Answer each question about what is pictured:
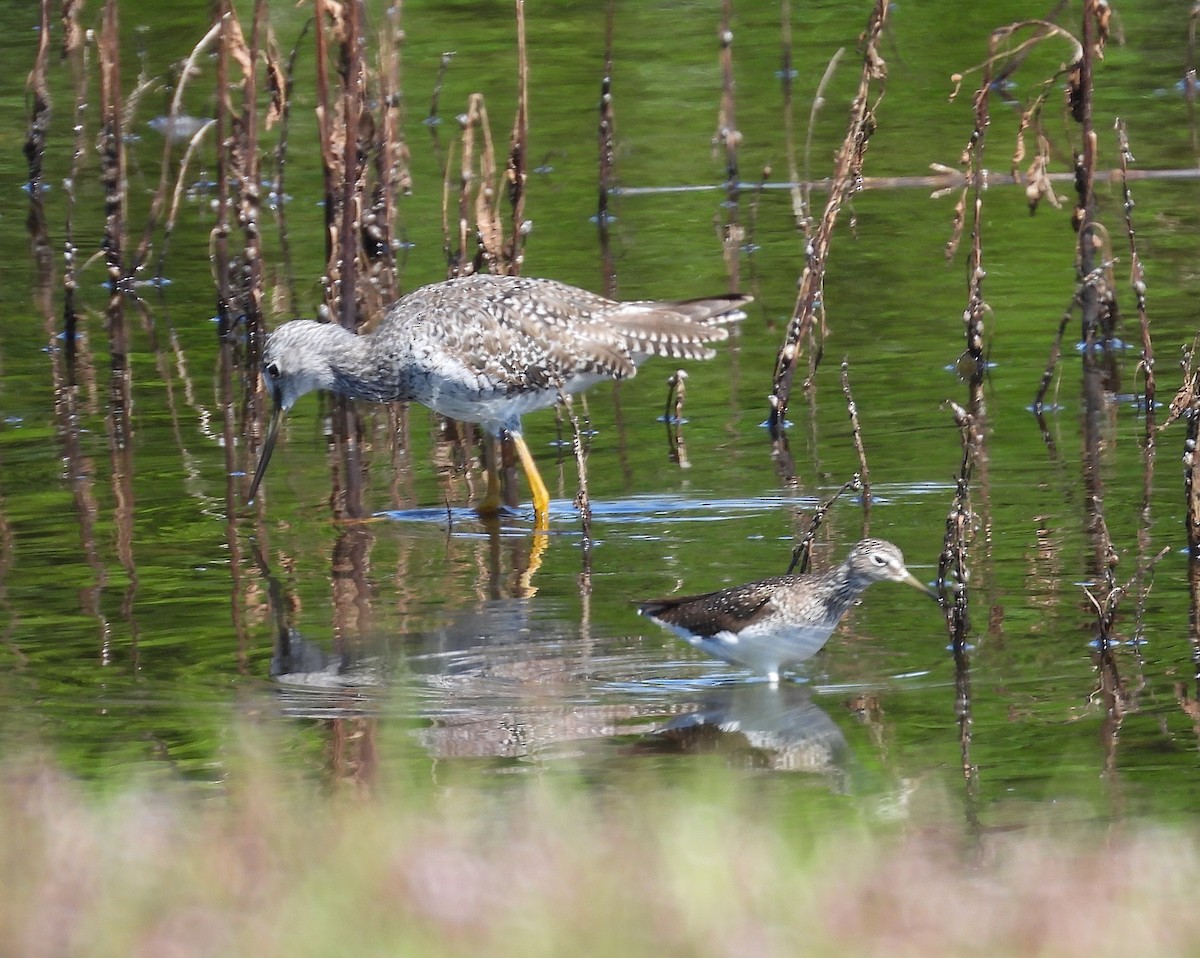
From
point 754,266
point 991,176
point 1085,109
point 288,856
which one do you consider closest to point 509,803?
point 288,856

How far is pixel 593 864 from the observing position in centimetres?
464

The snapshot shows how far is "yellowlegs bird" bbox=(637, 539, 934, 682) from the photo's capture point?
7613 millimetres

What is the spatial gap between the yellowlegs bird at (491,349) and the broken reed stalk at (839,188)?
36 cm

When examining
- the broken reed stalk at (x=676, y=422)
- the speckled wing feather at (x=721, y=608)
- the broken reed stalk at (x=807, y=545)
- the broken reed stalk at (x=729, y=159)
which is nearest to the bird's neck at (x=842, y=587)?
the speckled wing feather at (x=721, y=608)

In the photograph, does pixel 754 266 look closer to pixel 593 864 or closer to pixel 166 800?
pixel 166 800

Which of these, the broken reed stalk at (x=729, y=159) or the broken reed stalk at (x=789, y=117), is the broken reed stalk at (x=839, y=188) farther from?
the broken reed stalk at (x=789, y=117)

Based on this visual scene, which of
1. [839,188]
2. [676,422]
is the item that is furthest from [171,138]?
[839,188]

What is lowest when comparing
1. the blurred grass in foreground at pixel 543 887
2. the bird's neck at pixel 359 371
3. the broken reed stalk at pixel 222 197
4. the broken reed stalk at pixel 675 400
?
the blurred grass in foreground at pixel 543 887

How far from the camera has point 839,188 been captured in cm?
1041

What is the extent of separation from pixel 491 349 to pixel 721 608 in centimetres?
283

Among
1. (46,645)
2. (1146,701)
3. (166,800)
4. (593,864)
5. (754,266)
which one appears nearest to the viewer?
(593,864)

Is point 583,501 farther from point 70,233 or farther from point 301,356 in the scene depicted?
Answer: point 70,233

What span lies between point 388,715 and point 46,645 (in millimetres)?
1787

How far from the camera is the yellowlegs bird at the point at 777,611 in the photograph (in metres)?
7.61
